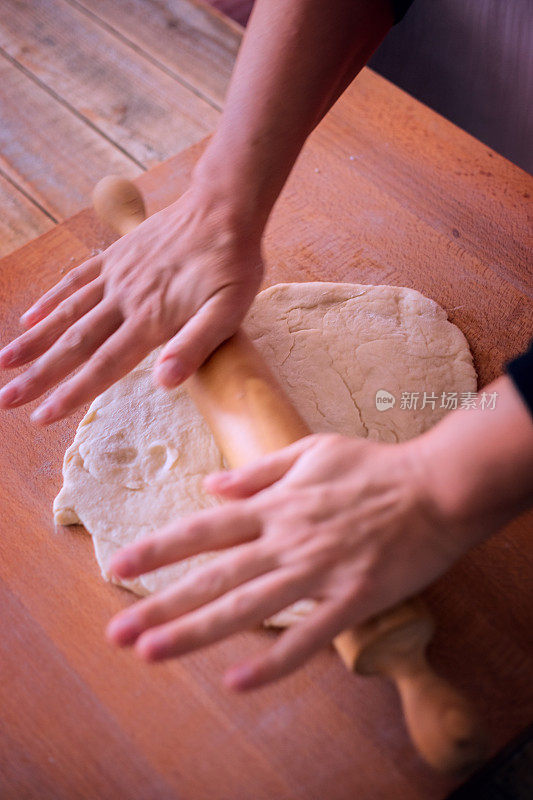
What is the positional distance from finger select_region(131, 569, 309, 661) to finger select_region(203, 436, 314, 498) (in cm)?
12

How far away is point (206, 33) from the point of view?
7.04ft

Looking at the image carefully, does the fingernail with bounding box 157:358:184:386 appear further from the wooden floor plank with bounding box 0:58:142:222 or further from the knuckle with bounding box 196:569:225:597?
the wooden floor plank with bounding box 0:58:142:222

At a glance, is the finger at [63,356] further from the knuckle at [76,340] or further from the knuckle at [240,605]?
the knuckle at [240,605]

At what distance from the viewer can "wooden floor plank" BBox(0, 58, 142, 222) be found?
1745mm

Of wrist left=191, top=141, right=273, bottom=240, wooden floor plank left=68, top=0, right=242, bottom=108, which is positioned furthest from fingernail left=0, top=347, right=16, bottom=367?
wooden floor plank left=68, top=0, right=242, bottom=108

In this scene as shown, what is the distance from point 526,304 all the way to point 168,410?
2.23ft

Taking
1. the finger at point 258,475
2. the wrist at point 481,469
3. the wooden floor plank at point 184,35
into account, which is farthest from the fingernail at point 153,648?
the wooden floor plank at point 184,35

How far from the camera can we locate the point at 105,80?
200 centimetres

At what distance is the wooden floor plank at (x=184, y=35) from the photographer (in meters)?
1.98

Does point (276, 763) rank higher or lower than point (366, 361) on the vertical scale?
lower

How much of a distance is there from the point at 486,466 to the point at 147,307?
21.5 inches

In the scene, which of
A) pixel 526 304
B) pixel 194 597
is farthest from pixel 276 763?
pixel 526 304

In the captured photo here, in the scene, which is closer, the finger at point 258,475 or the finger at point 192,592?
the finger at point 192,592

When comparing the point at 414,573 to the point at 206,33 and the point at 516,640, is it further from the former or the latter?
the point at 206,33
